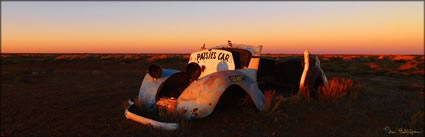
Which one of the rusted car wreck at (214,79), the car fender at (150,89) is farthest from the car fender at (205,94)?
the car fender at (150,89)

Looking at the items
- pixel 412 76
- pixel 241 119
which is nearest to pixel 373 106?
pixel 241 119

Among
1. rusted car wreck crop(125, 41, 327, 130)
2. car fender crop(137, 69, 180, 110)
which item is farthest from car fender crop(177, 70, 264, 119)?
car fender crop(137, 69, 180, 110)

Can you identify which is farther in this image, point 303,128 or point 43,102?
point 43,102

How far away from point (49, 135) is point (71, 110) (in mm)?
2216

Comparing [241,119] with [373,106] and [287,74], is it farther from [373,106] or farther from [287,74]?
[373,106]

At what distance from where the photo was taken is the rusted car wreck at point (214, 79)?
15.7 feet

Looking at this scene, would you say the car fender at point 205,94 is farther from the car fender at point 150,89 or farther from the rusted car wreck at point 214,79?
the car fender at point 150,89

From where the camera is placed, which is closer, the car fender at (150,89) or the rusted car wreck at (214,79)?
the rusted car wreck at (214,79)

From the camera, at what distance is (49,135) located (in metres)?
4.93

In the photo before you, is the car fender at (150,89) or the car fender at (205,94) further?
the car fender at (150,89)

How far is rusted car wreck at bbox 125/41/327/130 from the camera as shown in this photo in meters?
4.80

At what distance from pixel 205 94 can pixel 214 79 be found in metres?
0.32

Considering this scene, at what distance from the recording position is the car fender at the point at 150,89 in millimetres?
5891

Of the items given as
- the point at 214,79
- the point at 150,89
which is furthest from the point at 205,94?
the point at 150,89
